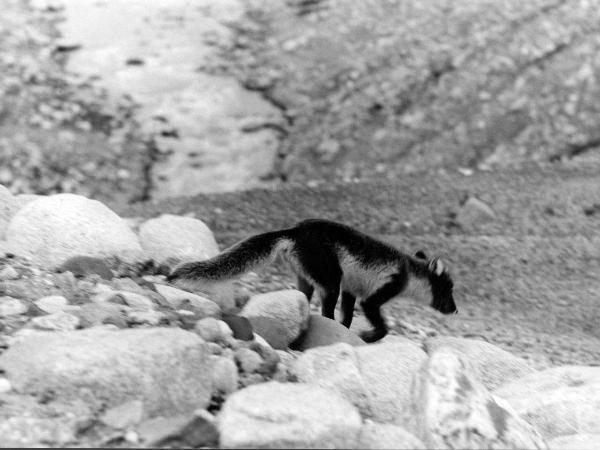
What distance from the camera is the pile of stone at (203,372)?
354cm

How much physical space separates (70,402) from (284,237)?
265cm

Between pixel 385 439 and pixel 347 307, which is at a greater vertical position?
pixel 347 307

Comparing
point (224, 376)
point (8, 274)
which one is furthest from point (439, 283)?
point (224, 376)

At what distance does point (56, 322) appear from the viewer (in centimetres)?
440

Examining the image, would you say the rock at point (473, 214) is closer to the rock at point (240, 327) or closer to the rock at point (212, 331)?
the rock at point (240, 327)

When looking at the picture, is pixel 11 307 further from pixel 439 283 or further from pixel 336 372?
pixel 439 283

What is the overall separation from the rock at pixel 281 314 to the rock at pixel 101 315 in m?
1.07

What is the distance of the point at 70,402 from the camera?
12.0 feet

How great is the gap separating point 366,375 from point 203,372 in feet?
3.53

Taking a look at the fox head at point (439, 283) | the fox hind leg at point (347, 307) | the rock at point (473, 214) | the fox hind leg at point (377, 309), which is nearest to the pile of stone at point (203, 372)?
the fox hind leg at point (377, 309)

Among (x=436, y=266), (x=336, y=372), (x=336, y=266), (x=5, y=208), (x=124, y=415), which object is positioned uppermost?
(x=436, y=266)

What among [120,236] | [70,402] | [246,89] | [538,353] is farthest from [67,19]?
[70,402]

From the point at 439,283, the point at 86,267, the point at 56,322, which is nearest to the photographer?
the point at 56,322

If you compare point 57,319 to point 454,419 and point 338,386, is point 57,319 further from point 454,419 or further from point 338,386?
point 454,419
